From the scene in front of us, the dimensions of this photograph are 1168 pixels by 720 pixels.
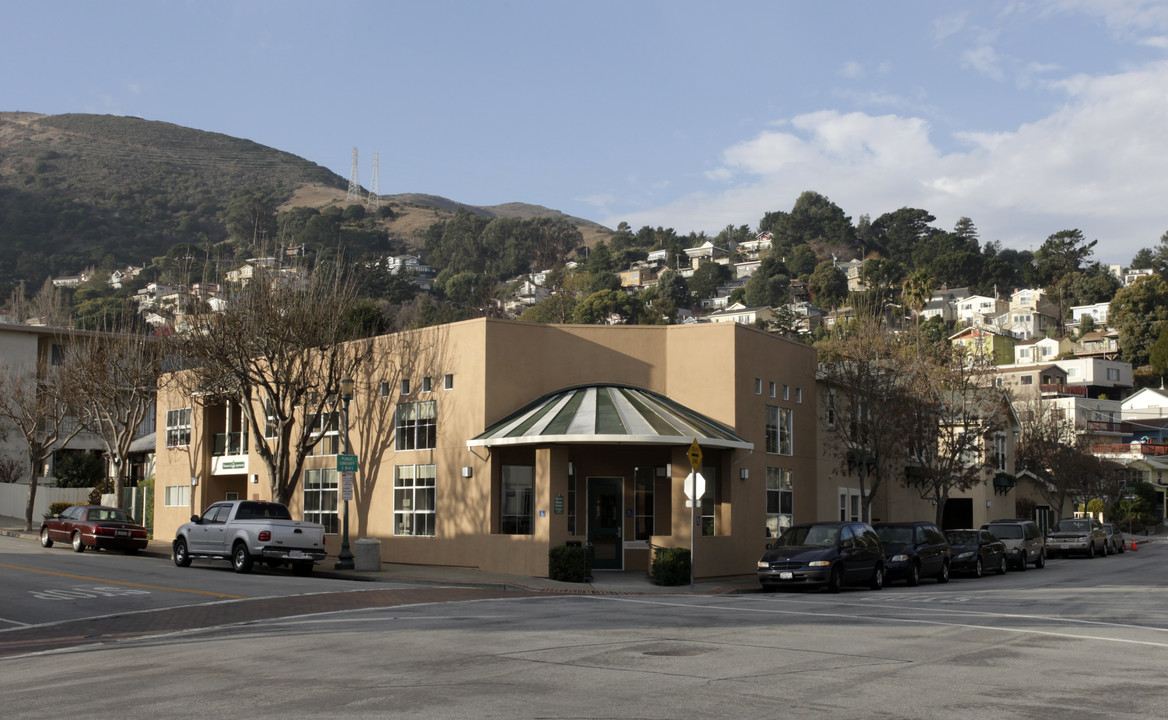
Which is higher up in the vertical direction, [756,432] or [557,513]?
[756,432]

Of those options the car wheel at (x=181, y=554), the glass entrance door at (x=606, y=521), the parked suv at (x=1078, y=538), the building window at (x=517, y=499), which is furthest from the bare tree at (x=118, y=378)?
the parked suv at (x=1078, y=538)

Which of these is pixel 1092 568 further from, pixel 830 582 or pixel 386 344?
pixel 386 344

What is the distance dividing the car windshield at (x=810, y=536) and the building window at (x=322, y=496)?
1340cm

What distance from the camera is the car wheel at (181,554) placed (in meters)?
27.6

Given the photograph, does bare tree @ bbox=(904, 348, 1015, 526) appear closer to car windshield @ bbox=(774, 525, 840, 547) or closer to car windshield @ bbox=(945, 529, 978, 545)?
car windshield @ bbox=(945, 529, 978, 545)

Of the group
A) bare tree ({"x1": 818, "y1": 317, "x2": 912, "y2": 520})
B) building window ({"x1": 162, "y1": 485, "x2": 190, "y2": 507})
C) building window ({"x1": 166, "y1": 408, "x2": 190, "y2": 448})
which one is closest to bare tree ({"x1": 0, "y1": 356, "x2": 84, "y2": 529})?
building window ({"x1": 166, "y1": 408, "x2": 190, "y2": 448})

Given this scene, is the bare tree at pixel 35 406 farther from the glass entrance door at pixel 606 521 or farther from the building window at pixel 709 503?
the building window at pixel 709 503

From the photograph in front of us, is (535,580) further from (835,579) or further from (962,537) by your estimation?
(962,537)

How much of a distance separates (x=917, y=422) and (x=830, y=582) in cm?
1165

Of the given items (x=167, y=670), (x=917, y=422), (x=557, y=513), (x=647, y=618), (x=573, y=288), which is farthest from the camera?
(x=573, y=288)

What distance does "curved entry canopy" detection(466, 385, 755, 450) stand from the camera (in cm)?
2480

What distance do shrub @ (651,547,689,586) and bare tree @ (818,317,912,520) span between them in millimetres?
9322

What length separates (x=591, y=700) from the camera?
30.5ft

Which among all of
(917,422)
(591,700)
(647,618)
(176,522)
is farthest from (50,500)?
(591,700)
